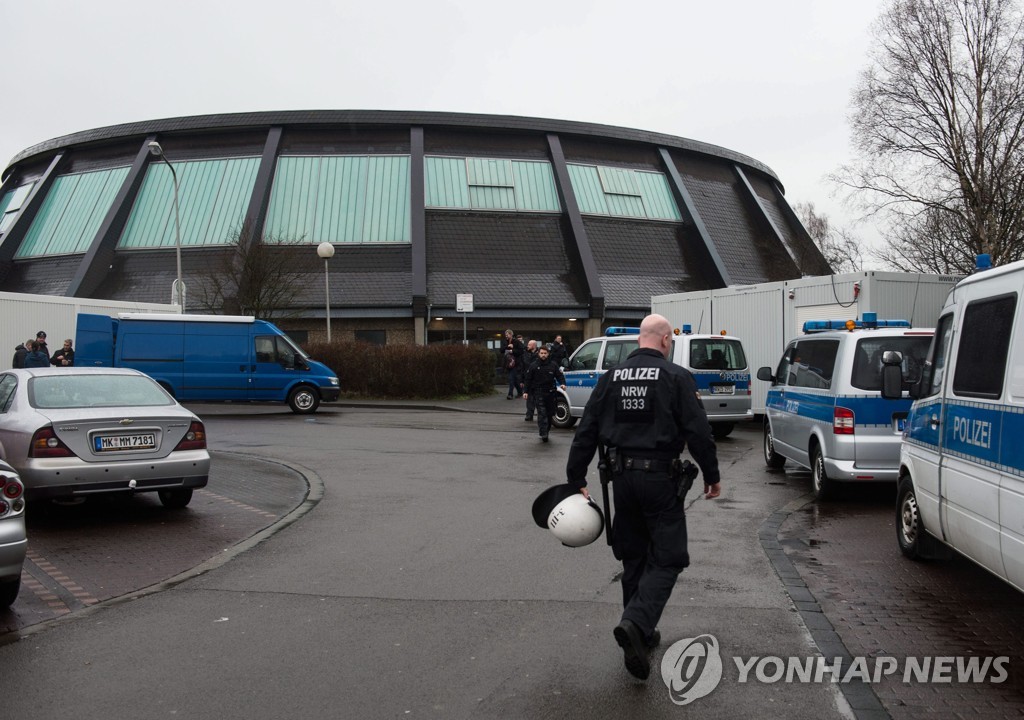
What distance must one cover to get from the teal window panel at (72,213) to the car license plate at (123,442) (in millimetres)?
32252

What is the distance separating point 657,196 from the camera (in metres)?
41.2

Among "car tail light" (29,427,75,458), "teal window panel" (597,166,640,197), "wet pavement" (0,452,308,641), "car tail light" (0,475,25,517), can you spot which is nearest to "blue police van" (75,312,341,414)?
"wet pavement" (0,452,308,641)

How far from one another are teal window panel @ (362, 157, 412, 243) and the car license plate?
92.0 feet

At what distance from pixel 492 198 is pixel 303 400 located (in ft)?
60.4

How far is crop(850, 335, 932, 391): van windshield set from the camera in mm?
9273

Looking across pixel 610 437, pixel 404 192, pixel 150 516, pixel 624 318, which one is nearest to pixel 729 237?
pixel 624 318

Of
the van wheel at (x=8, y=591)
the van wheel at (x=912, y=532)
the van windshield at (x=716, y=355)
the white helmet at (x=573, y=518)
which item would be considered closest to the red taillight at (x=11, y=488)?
the van wheel at (x=8, y=591)

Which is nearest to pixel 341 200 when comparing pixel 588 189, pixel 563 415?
pixel 588 189

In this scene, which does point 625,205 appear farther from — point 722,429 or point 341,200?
point 722,429

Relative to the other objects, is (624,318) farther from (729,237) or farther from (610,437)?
(610,437)

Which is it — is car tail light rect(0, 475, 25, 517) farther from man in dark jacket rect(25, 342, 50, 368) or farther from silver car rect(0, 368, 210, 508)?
man in dark jacket rect(25, 342, 50, 368)

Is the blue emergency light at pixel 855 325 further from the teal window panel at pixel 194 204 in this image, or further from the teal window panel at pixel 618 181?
the teal window panel at pixel 618 181

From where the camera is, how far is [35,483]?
26.0 ft

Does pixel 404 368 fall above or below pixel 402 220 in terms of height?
below
